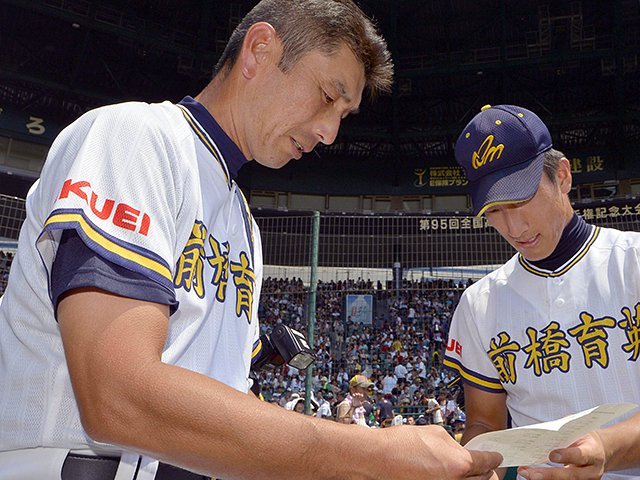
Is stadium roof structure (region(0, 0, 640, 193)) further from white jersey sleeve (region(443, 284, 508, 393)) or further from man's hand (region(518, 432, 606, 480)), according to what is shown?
man's hand (region(518, 432, 606, 480))

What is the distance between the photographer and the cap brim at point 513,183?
2242 millimetres

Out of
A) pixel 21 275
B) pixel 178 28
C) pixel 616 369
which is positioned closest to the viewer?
pixel 21 275

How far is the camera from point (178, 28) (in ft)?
78.8

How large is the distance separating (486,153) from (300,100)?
1.02 m

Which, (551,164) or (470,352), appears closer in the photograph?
(551,164)

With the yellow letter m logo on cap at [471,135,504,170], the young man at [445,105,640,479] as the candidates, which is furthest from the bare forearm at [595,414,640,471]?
the yellow letter m logo on cap at [471,135,504,170]

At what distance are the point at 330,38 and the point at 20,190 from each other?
23607 millimetres

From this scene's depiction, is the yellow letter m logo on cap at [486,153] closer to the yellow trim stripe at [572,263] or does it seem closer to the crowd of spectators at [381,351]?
the yellow trim stripe at [572,263]

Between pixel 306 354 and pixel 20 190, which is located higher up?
pixel 20 190

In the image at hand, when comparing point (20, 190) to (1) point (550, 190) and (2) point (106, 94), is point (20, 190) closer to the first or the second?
(2) point (106, 94)

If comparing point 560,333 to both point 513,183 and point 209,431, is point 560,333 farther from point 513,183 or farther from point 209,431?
point 209,431

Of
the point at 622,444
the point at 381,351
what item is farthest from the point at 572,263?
the point at 381,351

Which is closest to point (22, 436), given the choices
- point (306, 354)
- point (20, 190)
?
point (306, 354)

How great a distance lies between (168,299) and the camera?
42.2 inches
